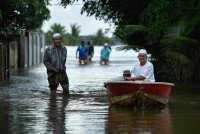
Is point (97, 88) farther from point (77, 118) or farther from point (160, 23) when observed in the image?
point (77, 118)

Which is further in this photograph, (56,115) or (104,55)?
(104,55)

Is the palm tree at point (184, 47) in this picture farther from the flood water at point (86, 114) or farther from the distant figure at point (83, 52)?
the distant figure at point (83, 52)

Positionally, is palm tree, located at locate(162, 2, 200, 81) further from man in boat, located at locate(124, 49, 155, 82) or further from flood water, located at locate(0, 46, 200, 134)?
man in boat, located at locate(124, 49, 155, 82)

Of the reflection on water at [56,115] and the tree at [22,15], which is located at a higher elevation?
the tree at [22,15]

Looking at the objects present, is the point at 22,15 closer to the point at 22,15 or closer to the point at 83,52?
the point at 22,15

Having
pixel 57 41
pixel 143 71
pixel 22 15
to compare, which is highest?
pixel 22 15

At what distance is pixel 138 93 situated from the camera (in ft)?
49.6

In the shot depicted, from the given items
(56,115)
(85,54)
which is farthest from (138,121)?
(85,54)

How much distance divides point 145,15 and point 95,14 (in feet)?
15.4

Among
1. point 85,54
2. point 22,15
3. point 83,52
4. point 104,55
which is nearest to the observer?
point 22,15

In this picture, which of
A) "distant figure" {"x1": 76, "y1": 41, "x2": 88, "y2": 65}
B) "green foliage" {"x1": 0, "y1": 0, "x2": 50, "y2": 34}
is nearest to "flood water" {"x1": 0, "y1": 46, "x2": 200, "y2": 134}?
"green foliage" {"x1": 0, "y1": 0, "x2": 50, "y2": 34}

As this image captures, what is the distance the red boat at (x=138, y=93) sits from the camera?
15.1m

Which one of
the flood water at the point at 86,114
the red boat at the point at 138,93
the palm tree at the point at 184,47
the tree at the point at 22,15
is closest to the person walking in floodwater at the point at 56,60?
the flood water at the point at 86,114

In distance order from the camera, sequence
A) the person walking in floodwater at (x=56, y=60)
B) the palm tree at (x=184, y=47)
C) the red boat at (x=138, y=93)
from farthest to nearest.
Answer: the palm tree at (x=184, y=47) < the person walking in floodwater at (x=56, y=60) < the red boat at (x=138, y=93)
